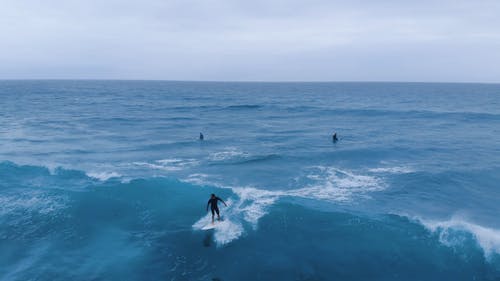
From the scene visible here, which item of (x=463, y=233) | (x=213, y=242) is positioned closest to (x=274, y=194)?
(x=213, y=242)

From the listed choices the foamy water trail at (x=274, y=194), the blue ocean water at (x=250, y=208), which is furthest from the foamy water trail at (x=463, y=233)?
the foamy water trail at (x=274, y=194)

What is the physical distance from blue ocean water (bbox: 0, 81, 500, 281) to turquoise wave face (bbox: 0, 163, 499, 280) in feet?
0.32

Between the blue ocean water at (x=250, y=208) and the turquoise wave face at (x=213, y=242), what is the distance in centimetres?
10

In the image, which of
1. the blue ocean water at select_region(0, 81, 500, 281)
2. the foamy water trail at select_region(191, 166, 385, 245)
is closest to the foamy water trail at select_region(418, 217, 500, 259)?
the blue ocean water at select_region(0, 81, 500, 281)

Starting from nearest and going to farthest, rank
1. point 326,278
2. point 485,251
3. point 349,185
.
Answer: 1. point 326,278
2. point 485,251
3. point 349,185

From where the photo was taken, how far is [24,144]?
48.2 m

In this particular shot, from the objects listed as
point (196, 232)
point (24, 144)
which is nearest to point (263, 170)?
point (196, 232)

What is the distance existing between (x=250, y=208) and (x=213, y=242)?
523cm

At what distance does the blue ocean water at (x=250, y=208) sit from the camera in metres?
20.1

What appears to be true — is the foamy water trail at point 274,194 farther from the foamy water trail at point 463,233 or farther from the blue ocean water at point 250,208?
the foamy water trail at point 463,233

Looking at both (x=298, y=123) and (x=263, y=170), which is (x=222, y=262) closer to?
(x=263, y=170)

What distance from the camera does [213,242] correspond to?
22359 mm

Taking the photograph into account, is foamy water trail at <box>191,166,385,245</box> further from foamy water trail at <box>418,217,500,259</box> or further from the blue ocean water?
foamy water trail at <box>418,217,500,259</box>

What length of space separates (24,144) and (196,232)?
36.7 metres
